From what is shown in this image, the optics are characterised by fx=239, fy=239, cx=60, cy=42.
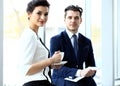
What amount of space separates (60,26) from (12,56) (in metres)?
0.72

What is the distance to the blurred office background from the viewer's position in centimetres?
249

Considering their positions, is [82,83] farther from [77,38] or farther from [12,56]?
[12,56]

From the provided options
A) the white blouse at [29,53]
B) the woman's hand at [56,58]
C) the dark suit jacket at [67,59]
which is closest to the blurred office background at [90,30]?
the dark suit jacket at [67,59]

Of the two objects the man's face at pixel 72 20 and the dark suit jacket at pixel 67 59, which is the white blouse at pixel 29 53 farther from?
the man's face at pixel 72 20

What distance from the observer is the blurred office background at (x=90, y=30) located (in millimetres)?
2490

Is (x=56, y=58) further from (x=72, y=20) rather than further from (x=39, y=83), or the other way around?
(x=72, y=20)

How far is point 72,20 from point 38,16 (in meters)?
0.50

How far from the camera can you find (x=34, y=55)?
1947 mm

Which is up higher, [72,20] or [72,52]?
[72,20]

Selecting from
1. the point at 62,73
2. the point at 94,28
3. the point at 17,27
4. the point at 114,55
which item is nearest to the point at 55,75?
the point at 62,73

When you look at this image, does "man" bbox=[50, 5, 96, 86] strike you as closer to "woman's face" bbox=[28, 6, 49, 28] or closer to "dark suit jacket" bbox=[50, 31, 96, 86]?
"dark suit jacket" bbox=[50, 31, 96, 86]

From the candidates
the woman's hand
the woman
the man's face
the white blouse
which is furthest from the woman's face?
the man's face

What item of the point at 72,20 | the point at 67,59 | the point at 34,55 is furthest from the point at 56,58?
the point at 72,20

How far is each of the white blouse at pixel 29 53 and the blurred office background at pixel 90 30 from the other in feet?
1.44
